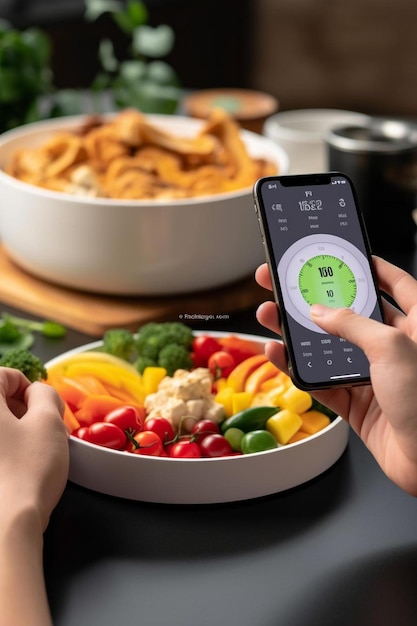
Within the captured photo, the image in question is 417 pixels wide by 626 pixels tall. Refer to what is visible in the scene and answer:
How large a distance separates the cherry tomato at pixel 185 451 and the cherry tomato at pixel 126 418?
64 mm

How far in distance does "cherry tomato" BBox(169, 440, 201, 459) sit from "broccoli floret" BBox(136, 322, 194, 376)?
0.63ft

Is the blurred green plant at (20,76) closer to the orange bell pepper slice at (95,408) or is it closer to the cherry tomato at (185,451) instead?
the orange bell pepper slice at (95,408)

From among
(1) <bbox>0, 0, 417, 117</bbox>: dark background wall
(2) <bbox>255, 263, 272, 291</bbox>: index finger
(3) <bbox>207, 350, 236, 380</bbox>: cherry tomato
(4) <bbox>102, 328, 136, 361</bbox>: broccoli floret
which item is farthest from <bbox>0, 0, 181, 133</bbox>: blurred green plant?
(1) <bbox>0, 0, 417, 117</bbox>: dark background wall

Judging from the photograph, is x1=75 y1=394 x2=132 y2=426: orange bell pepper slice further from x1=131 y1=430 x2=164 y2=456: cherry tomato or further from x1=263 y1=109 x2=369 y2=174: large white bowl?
x1=263 y1=109 x2=369 y2=174: large white bowl

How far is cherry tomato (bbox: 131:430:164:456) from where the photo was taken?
1.10 m

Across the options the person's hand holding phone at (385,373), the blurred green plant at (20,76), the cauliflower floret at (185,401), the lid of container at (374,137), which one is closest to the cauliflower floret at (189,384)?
the cauliflower floret at (185,401)

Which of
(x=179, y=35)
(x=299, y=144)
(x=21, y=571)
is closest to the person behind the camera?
(x=21, y=571)

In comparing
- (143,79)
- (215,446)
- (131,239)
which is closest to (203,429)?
(215,446)

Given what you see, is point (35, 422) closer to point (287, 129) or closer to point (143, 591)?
point (143, 591)

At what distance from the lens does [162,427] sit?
1131 millimetres

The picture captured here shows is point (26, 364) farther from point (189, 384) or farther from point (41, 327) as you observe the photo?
point (41, 327)

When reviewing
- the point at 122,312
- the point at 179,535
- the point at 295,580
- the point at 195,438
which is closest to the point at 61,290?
the point at 122,312

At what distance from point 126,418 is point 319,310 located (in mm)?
281

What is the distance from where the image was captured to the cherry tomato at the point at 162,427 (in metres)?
1.13
